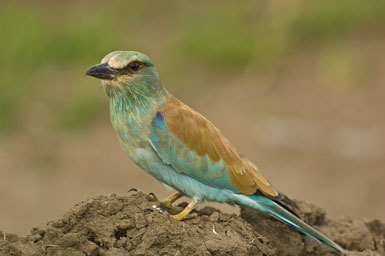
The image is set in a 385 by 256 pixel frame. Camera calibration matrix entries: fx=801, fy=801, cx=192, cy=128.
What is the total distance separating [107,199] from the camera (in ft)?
14.2

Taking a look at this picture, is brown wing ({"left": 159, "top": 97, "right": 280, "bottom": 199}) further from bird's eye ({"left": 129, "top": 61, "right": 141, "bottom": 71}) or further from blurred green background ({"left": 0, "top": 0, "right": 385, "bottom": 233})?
blurred green background ({"left": 0, "top": 0, "right": 385, "bottom": 233})

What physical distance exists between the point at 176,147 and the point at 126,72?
55 centimetres

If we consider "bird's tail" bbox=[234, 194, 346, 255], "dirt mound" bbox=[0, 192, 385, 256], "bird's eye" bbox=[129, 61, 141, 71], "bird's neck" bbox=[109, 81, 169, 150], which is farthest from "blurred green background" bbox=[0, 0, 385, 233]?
"dirt mound" bbox=[0, 192, 385, 256]

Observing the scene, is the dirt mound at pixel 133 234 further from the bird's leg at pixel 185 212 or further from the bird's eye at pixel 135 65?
the bird's eye at pixel 135 65

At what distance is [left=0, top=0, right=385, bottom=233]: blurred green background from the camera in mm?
9328

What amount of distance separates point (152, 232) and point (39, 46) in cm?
865

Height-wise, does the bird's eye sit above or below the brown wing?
above

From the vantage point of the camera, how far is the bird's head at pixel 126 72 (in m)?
4.77

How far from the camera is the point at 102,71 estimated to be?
15.6 ft

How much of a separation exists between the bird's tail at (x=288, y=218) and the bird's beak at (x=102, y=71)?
45.0 inches

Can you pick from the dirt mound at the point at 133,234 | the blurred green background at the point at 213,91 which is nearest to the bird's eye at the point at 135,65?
the dirt mound at the point at 133,234

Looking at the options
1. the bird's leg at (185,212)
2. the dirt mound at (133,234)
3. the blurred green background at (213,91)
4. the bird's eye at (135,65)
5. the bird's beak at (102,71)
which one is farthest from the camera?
the blurred green background at (213,91)

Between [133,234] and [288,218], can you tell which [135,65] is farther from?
[288,218]

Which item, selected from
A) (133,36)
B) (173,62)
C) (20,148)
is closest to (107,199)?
(20,148)
